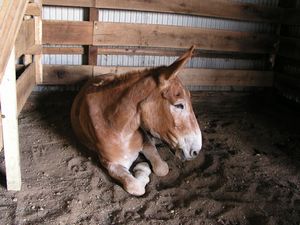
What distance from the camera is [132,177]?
318 cm

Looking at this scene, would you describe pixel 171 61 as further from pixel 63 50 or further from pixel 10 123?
pixel 10 123

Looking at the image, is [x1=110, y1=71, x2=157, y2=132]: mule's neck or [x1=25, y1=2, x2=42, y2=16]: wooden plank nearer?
[x1=110, y1=71, x2=157, y2=132]: mule's neck

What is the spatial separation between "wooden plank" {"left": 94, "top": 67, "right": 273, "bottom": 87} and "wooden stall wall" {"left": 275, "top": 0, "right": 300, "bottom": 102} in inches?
8.8

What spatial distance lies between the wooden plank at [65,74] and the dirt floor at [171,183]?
394mm

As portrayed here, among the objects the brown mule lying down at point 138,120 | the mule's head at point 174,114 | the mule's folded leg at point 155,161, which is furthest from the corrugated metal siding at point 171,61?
the mule's head at point 174,114

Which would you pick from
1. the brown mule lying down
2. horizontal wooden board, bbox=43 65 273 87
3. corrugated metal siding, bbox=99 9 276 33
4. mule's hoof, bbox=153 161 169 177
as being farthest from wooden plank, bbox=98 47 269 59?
mule's hoof, bbox=153 161 169 177

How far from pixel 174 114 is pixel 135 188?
2.39ft

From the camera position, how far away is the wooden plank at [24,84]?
3.44 metres

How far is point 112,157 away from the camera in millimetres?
3287

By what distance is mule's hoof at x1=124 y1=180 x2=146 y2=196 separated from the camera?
309 centimetres

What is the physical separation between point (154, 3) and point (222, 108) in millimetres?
1959

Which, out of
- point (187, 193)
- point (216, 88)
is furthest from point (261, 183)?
point (216, 88)

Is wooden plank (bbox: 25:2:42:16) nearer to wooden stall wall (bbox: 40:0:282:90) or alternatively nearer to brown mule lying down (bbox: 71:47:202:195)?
wooden stall wall (bbox: 40:0:282:90)

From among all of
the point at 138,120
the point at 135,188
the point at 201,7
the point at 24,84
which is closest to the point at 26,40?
the point at 24,84
